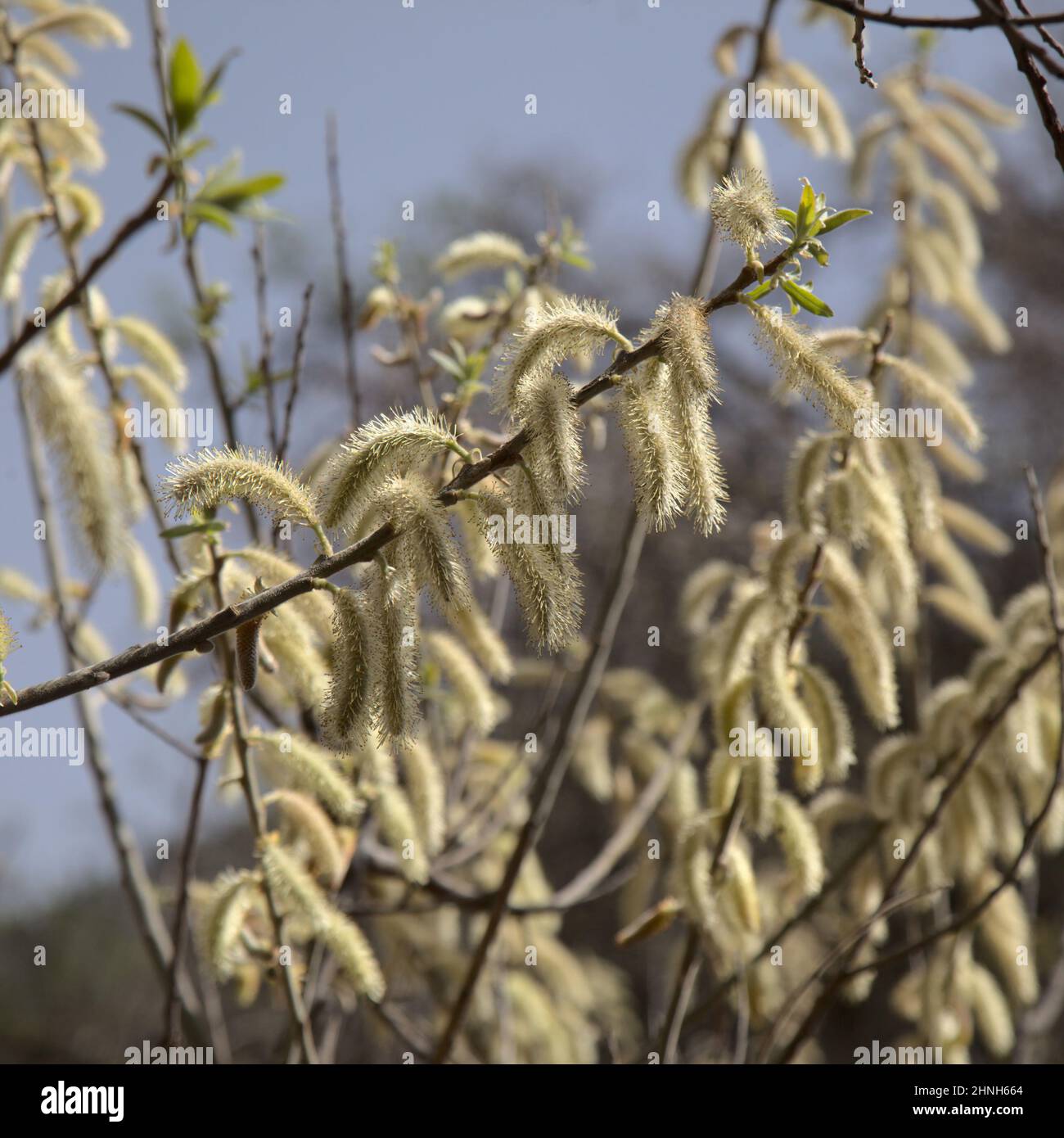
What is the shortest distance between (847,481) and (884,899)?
604 mm

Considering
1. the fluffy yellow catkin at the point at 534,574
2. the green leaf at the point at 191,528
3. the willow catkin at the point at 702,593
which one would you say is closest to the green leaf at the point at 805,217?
the fluffy yellow catkin at the point at 534,574

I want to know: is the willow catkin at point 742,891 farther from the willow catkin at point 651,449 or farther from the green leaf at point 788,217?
the green leaf at point 788,217

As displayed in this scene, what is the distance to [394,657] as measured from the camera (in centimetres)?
104

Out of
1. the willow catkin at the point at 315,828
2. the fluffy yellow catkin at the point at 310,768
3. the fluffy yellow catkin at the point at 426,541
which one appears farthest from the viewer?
the willow catkin at the point at 315,828

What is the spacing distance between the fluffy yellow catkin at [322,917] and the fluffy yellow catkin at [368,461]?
63 centimetres

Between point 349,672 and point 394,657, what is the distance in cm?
4

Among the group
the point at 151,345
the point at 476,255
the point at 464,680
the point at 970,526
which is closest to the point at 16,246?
the point at 151,345

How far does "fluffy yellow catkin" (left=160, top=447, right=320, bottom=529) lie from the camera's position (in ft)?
3.62

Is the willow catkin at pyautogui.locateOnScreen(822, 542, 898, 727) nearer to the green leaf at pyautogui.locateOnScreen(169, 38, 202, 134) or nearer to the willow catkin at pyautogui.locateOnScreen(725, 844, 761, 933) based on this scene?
the willow catkin at pyautogui.locateOnScreen(725, 844, 761, 933)

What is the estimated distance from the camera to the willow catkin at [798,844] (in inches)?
71.1

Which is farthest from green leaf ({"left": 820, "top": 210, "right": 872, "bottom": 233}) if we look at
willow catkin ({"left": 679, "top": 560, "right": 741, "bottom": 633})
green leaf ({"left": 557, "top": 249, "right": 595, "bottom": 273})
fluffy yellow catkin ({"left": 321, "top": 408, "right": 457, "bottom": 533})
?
willow catkin ({"left": 679, "top": 560, "right": 741, "bottom": 633})

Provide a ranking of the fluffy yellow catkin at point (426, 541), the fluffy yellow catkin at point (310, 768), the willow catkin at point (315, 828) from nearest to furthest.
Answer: the fluffy yellow catkin at point (426, 541) < the fluffy yellow catkin at point (310, 768) < the willow catkin at point (315, 828)

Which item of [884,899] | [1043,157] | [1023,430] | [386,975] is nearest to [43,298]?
[386,975]

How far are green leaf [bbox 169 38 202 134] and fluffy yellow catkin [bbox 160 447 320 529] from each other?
29.5 inches
